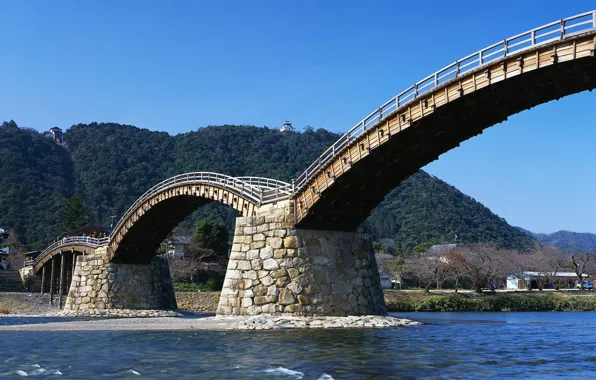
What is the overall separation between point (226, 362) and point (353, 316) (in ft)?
45.8

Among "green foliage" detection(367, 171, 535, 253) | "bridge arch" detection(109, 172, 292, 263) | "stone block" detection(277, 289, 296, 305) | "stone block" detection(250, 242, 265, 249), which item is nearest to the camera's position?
"stone block" detection(277, 289, 296, 305)

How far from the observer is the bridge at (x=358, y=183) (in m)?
22.2

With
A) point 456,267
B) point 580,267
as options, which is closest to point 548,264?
point 580,267

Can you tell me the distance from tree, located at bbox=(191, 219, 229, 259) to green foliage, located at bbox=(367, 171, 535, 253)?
143 ft

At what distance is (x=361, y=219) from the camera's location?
3375 cm

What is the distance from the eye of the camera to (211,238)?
77625 millimetres

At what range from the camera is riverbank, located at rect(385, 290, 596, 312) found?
62.7 metres

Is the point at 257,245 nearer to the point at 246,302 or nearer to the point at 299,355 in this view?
the point at 246,302

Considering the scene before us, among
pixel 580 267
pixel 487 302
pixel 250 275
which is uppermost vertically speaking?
pixel 580 267

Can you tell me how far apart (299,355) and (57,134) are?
17816 cm

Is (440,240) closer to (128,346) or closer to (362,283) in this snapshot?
(362,283)

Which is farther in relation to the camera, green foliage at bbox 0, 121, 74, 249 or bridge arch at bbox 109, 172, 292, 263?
green foliage at bbox 0, 121, 74, 249

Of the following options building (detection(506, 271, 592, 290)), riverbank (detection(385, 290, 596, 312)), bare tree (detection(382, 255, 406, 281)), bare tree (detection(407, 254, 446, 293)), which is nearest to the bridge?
riverbank (detection(385, 290, 596, 312))

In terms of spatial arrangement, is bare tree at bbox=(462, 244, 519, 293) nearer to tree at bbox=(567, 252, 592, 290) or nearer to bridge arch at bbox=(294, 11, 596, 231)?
tree at bbox=(567, 252, 592, 290)
